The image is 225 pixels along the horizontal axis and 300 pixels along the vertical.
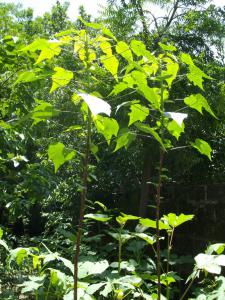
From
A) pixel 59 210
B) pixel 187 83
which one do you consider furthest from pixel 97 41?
pixel 59 210

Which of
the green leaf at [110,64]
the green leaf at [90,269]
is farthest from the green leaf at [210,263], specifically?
the green leaf at [110,64]

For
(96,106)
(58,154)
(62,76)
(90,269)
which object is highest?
(62,76)

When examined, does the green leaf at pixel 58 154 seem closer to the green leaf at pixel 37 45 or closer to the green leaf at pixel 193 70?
the green leaf at pixel 37 45

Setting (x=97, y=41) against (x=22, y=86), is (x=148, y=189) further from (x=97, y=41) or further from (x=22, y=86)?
(x=97, y=41)

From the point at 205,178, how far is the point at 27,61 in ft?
7.84

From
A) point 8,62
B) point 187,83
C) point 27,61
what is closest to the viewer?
point 8,62

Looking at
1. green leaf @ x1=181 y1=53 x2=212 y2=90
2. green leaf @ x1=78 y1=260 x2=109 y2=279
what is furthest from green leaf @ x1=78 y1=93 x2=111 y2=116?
green leaf @ x1=78 y1=260 x2=109 y2=279

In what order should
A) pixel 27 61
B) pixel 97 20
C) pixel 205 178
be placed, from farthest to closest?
1. pixel 205 178
2. pixel 97 20
3. pixel 27 61

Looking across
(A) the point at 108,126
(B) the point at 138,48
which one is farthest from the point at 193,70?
(A) the point at 108,126

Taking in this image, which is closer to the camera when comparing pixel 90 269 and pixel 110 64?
pixel 110 64

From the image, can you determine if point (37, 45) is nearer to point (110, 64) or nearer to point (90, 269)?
point (110, 64)

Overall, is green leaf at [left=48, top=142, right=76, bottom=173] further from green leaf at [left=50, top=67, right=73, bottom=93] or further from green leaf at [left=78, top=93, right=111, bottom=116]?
green leaf at [left=78, top=93, right=111, bottom=116]

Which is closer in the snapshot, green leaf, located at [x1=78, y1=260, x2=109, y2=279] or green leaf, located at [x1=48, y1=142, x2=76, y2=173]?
green leaf, located at [x1=48, y1=142, x2=76, y2=173]

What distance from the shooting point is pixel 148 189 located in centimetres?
A: 431
